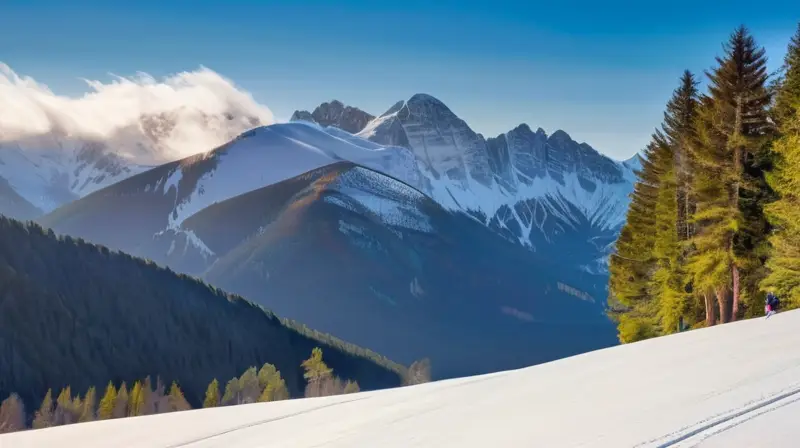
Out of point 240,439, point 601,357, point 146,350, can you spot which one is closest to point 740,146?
point 601,357

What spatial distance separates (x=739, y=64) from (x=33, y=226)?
16022cm

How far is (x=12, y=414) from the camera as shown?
11256cm

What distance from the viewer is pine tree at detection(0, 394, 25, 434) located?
108 metres

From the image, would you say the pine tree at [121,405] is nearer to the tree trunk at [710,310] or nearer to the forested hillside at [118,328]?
the forested hillside at [118,328]

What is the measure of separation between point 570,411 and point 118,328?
150 meters

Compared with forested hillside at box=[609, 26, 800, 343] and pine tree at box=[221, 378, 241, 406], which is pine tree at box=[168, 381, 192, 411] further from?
forested hillside at box=[609, 26, 800, 343]

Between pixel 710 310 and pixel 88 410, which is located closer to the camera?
pixel 710 310

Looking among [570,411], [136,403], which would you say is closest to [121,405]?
[136,403]

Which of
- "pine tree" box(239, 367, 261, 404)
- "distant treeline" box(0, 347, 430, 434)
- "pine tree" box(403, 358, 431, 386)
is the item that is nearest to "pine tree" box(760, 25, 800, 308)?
"distant treeline" box(0, 347, 430, 434)

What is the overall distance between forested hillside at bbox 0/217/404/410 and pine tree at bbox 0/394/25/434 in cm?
1014

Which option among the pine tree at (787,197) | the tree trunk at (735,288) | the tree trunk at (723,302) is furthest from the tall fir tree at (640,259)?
the pine tree at (787,197)

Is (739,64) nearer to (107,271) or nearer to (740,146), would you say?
(740,146)

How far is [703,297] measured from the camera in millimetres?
45438

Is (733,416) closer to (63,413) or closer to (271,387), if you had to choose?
(271,387)
